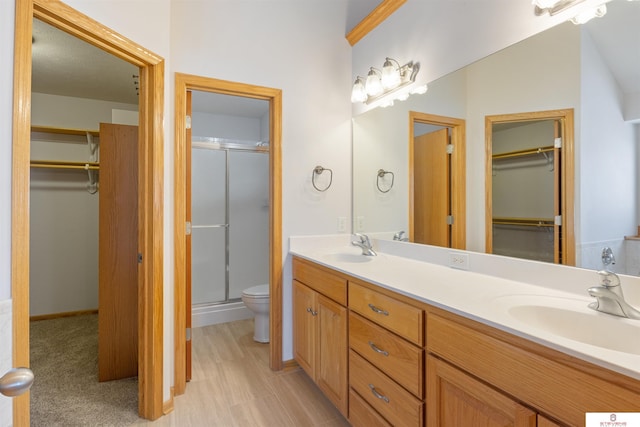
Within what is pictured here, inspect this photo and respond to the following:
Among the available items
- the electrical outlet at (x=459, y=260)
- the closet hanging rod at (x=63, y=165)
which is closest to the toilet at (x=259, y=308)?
the electrical outlet at (x=459, y=260)

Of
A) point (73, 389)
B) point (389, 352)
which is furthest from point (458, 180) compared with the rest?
point (73, 389)

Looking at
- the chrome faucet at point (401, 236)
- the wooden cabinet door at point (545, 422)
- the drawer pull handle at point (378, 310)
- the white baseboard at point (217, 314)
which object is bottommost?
the white baseboard at point (217, 314)

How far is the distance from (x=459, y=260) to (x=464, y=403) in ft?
2.68

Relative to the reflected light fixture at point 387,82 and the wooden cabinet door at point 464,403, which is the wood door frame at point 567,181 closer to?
the wooden cabinet door at point 464,403

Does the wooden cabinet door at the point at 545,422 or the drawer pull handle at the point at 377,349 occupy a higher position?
the wooden cabinet door at the point at 545,422

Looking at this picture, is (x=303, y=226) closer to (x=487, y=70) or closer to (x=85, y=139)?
(x=487, y=70)

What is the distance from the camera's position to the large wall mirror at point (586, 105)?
1.07 m

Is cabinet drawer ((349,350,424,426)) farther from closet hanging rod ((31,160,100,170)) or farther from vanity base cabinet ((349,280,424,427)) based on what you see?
closet hanging rod ((31,160,100,170))

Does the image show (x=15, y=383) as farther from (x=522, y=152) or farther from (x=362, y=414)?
(x=522, y=152)

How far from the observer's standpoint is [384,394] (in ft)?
4.32

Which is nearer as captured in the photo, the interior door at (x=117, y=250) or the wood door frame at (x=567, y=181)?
the wood door frame at (x=567, y=181)

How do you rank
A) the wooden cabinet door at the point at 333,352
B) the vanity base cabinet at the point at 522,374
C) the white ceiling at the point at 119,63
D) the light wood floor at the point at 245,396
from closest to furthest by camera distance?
the vanity base cabinet at the point at 522,374 < the white ceiling at the point at 119,63 < the wooden cabinet door at the point at 333,352 < the light wood floor at the point at 245,396

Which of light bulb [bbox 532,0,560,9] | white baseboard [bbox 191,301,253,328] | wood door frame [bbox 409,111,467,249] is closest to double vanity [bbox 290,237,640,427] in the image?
wood door frame [bbox 409,111,467,249]

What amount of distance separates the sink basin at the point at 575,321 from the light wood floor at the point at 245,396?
1185 millimetres
